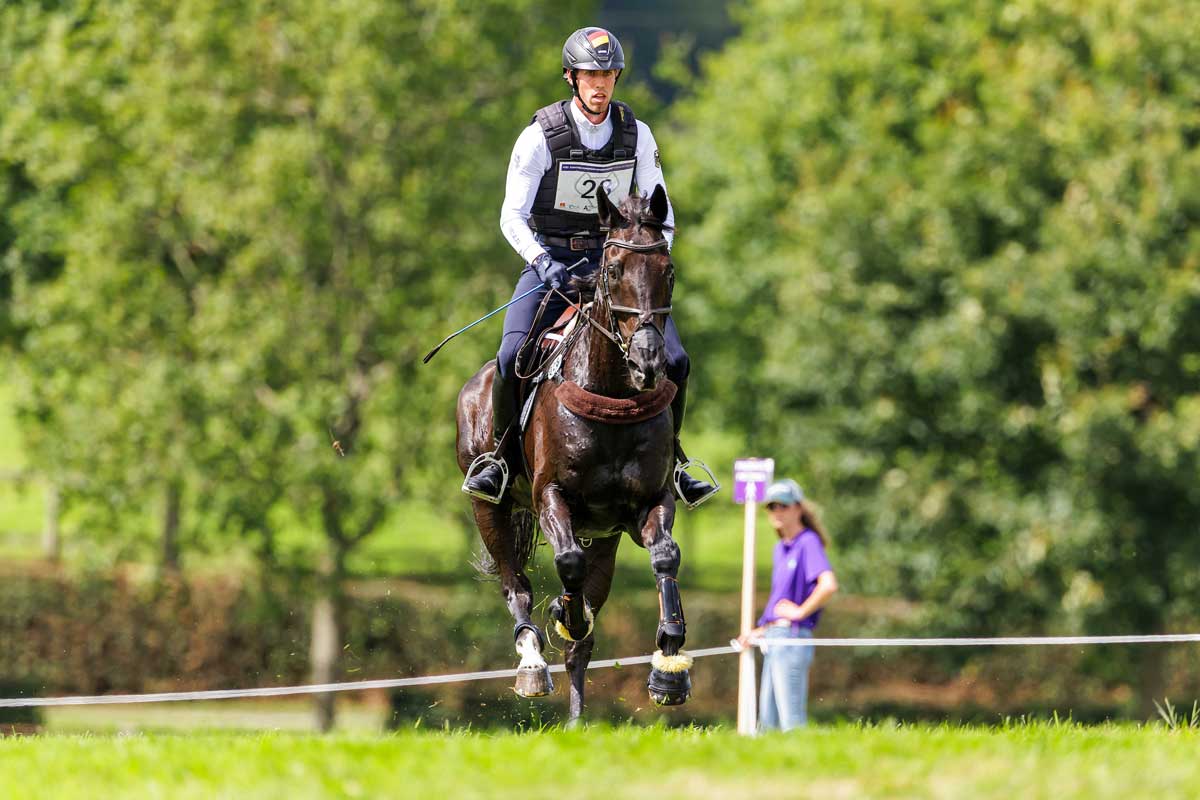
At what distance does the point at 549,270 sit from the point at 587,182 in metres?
0.77

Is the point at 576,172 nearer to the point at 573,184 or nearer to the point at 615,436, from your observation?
the point at 573,184

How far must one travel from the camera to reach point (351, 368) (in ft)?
91.1

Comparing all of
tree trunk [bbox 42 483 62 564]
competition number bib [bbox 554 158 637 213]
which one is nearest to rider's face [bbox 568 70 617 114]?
competition number bib [bbox 554 158 637 213]

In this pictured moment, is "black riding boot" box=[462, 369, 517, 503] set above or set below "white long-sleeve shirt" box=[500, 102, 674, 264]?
below

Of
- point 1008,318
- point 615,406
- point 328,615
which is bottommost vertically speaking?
point 328,615

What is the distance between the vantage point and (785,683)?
12766mm

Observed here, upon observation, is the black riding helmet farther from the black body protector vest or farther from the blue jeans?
the blue jeans

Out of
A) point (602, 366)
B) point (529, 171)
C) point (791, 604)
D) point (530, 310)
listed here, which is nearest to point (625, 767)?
point (602, 366)

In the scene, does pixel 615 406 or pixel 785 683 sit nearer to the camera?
pixel 615 406

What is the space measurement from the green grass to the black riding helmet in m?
3.92

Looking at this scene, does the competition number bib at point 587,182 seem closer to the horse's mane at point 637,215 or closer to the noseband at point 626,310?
the horse's mane at point 637,215

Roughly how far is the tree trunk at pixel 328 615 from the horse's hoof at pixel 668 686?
18.7m

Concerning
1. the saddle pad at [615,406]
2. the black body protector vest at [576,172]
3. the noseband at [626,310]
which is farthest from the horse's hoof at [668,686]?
the black body protector vest at [576,172]

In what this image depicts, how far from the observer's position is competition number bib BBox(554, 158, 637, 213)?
10.2 m
